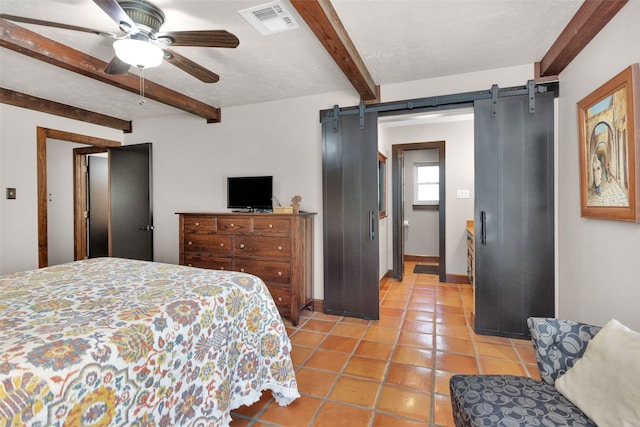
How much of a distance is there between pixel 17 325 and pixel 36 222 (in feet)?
11.4

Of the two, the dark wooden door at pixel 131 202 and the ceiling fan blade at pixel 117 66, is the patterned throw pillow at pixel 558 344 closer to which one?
the ceiling fan blade at pixel 117 66

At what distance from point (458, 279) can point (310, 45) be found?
12.6 ft

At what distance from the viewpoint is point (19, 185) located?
3.56 metres

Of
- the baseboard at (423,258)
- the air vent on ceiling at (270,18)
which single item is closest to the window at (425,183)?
the baseboard at (423,258)

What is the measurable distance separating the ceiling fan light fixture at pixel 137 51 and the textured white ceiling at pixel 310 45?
294mm

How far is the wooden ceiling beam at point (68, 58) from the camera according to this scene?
2094 millimetres

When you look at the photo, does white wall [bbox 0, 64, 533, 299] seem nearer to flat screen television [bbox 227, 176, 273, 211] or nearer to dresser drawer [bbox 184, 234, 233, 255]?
flat screen television [bbox 227, 176, 273, 211]

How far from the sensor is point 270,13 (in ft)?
6.47

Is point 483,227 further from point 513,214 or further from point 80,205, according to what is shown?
point 80,205

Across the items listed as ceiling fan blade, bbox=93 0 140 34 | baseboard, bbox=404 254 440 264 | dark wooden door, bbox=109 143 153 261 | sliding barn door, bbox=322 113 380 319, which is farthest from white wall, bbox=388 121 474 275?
dark wooden door, bbox=109 143 153 261

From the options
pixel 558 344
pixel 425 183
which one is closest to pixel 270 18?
pixel 558 344

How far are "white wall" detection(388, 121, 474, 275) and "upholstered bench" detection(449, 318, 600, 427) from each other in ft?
11.2

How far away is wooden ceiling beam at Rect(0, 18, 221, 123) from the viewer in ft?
6.87

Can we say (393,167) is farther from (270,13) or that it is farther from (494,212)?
(270,13)
